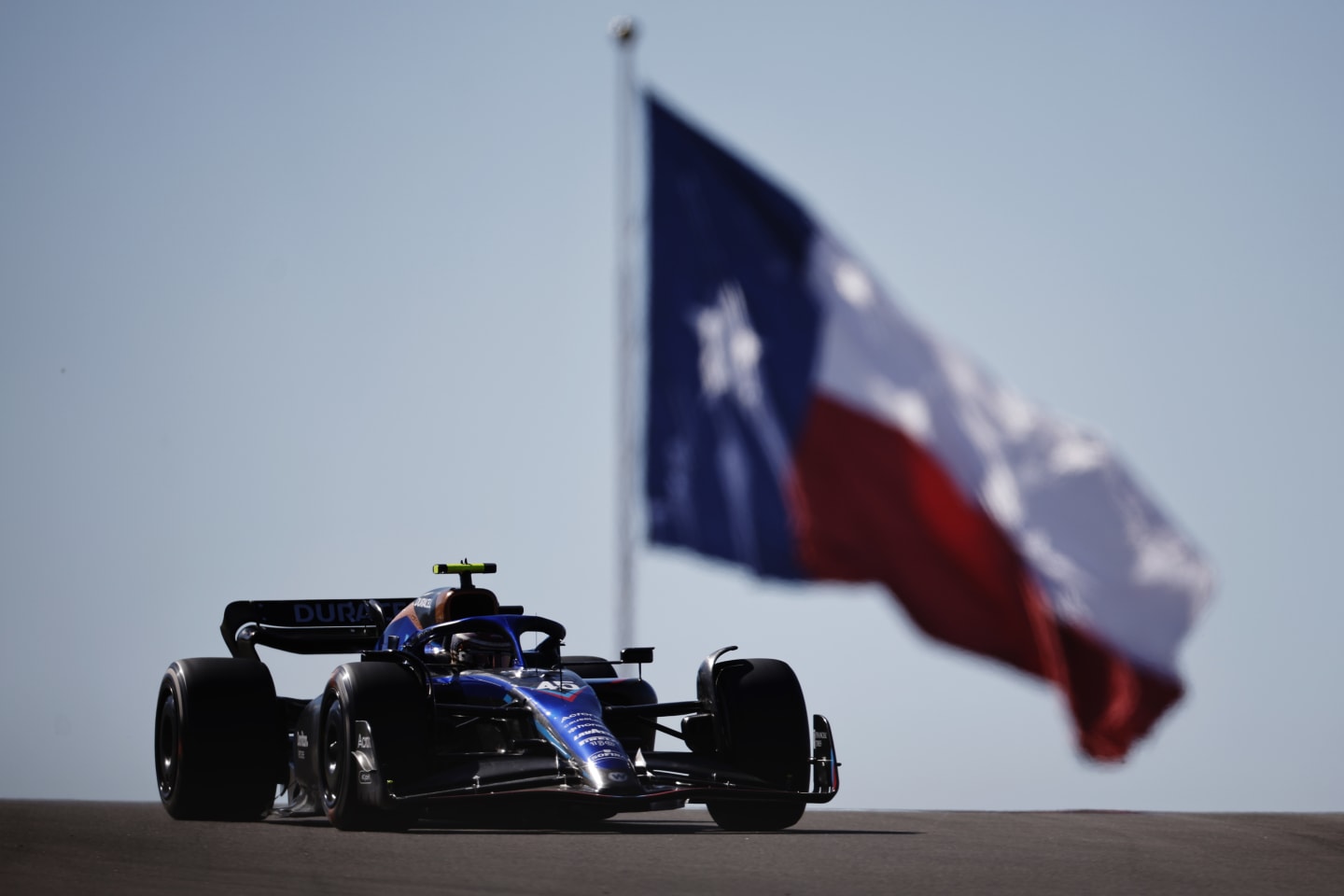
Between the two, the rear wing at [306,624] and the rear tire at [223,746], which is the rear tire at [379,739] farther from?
the rear wing at [306,624]

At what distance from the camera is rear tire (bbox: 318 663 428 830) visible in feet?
43.0

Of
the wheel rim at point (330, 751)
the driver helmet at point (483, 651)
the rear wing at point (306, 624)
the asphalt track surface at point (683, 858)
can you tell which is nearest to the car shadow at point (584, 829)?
the asphalt track surface at point (683, 858)

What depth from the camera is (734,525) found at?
15.3m

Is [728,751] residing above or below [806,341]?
below

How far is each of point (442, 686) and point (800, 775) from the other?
2.62 m

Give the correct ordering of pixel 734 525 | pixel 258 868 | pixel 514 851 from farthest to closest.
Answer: pixel 734 525
pixel 514 851
pixel 258 868

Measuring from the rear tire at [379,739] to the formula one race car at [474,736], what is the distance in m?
0.01

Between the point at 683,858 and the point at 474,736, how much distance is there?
3614mm

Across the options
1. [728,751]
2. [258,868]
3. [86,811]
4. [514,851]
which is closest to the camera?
[258,868]

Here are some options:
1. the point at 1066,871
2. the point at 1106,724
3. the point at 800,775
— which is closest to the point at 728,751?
the point at 800,775

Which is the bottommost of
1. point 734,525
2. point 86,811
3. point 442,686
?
point 86,811

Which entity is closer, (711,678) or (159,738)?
(711,678)

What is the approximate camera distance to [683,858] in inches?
436

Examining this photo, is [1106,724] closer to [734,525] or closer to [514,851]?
[734,525]
